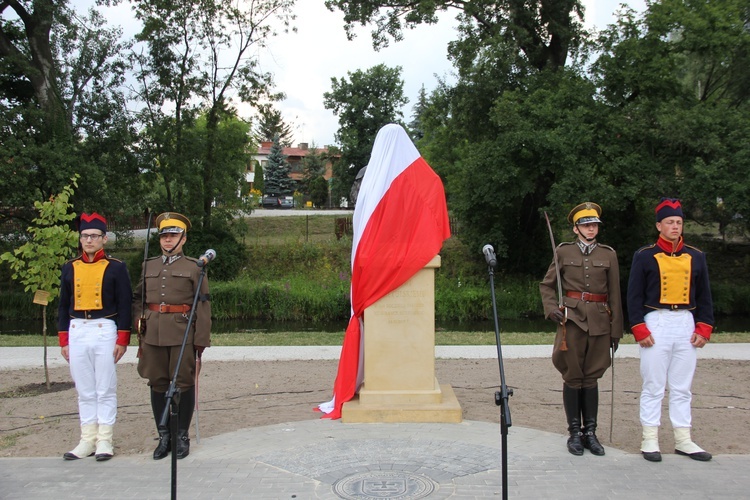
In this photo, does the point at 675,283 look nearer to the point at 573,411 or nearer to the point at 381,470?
the point at 573,411

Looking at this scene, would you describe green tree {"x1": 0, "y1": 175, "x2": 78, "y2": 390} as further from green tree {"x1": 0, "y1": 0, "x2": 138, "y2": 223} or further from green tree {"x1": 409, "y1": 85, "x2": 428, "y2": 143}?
green tree {"x1": 409, "y1": 85, "x2": 428, "y2": 143}

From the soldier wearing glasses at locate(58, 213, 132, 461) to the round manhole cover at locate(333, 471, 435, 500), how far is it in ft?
7.35

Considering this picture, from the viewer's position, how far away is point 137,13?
2588cm

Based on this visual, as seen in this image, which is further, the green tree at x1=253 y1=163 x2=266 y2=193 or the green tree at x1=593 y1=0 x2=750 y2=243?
the green tree at x1=253 y1=163 x2=266 y2=193

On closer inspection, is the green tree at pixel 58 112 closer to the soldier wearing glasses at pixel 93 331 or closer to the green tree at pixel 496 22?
the green tree at pixel 496 22

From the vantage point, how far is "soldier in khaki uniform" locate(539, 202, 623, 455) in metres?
5.71

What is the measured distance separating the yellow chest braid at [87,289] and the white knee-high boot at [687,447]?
5.13m

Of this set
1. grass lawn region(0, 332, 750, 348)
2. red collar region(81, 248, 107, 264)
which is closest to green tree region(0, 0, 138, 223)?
grass lawn region(0, 332, 750, 348)

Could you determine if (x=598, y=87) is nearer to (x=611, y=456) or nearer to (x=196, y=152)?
(x=196, y=152)

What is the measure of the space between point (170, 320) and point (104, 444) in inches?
47.2

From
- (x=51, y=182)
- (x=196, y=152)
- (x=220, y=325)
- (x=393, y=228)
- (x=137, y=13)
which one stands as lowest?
(x=220, y=325)

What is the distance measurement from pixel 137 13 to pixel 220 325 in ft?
45.1

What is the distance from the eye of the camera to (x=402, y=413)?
6547 millimetres

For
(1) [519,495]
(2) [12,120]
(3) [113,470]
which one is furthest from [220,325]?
(1) [519,495]
